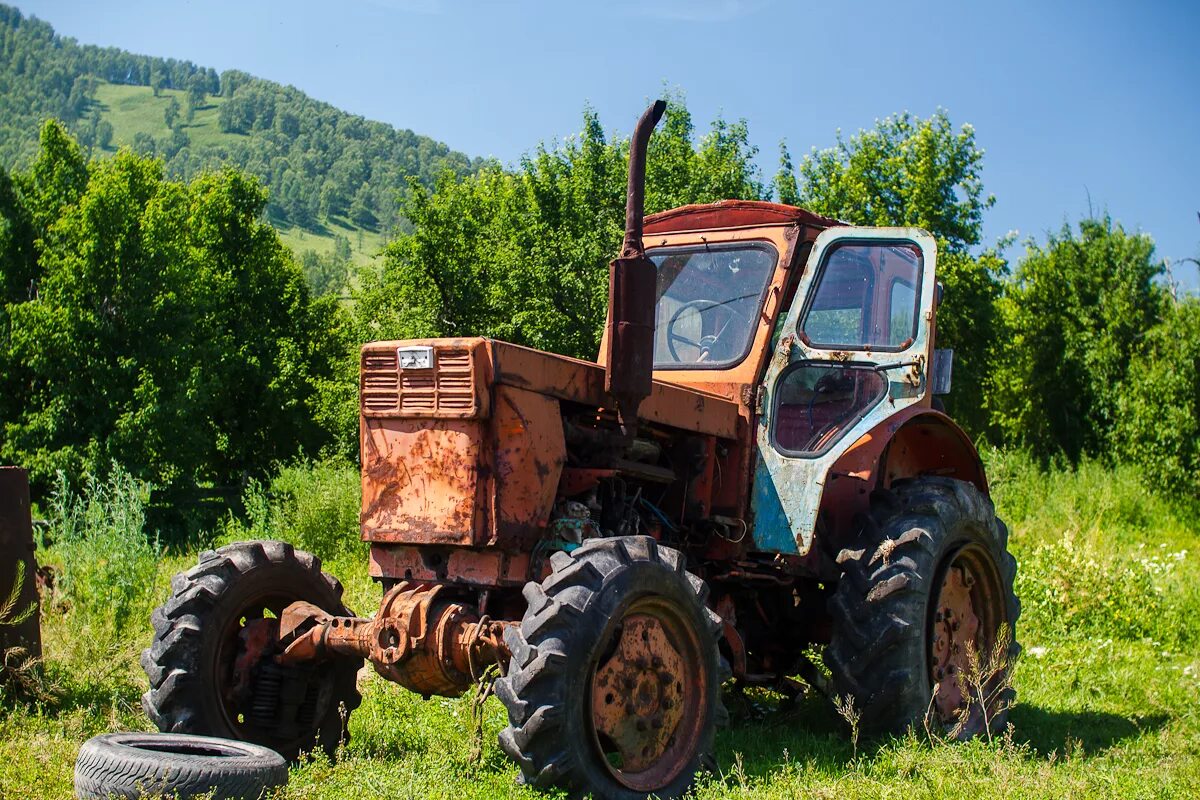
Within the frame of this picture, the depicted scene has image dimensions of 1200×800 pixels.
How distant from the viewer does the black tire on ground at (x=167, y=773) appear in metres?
4.81

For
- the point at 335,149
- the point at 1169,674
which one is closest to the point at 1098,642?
the point at 1169,674

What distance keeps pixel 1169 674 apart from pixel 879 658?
4238 millimetres

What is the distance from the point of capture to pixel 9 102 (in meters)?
164

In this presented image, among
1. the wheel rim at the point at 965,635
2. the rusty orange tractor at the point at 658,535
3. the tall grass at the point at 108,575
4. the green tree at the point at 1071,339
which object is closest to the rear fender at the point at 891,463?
the rusty orange tractor at the point at 658,535

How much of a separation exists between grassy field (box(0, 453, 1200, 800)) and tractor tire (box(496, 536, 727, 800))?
236mm

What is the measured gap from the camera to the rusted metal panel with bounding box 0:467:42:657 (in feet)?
24.8

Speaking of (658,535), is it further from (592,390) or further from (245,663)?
(245,663)

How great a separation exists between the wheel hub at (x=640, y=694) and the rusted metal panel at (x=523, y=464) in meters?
0.70

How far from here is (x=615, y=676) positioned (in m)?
5.27

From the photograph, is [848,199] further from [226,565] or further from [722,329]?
[226,565]

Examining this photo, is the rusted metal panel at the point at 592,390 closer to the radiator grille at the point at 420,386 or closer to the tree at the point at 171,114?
the radiator grille at the point at 420,386

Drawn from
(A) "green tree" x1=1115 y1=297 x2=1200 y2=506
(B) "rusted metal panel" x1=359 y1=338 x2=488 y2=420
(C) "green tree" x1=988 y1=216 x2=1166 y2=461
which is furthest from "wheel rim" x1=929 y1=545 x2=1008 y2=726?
(C) "green tree" x1=988 y1=216 x2=1166 y2=461

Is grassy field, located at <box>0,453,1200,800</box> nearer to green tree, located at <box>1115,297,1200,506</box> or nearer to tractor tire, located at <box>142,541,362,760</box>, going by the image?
tractor tire, located at <box>142,541,362,760</box>

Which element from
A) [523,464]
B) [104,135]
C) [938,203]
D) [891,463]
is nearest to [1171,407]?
[938,203]
